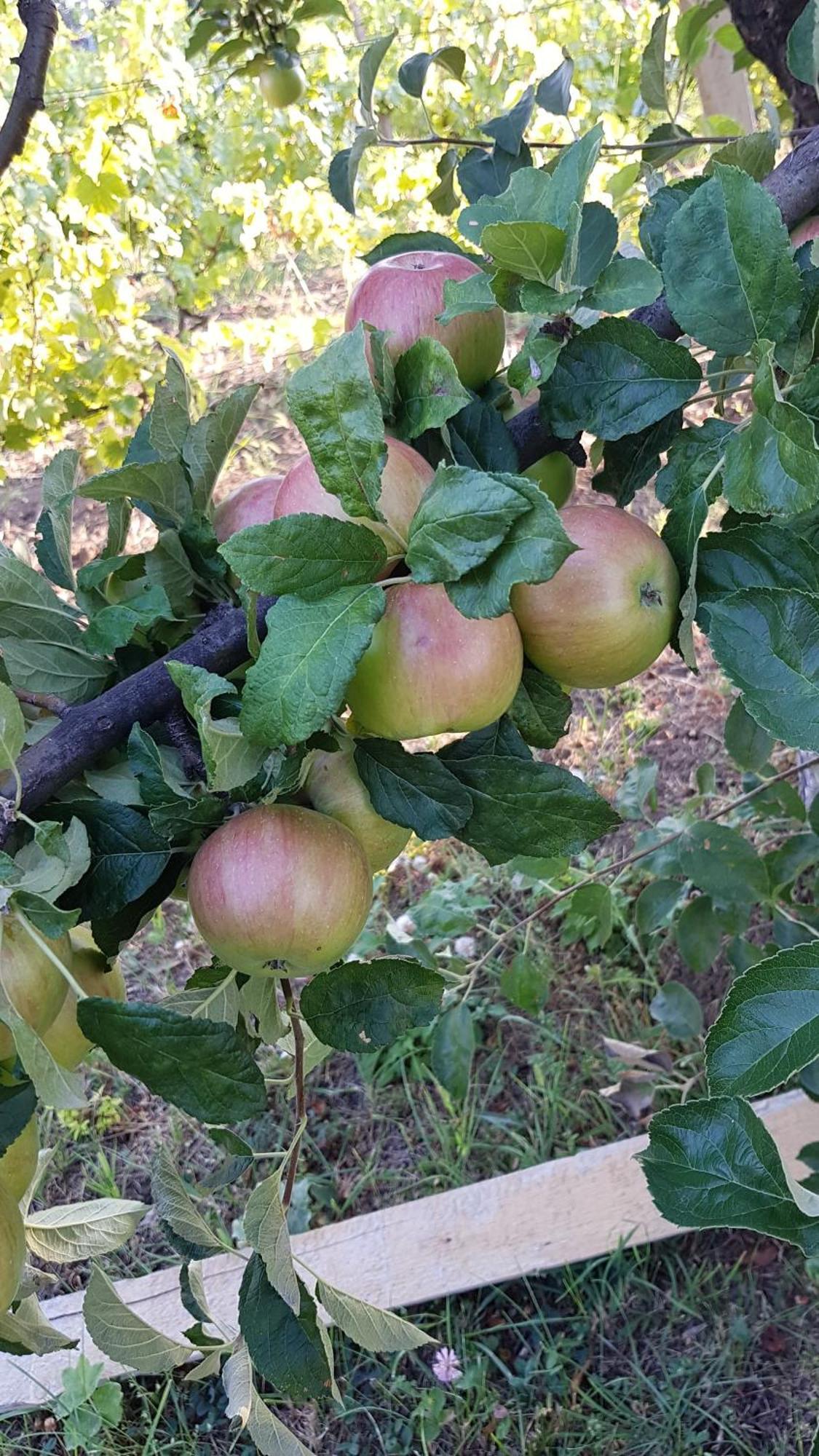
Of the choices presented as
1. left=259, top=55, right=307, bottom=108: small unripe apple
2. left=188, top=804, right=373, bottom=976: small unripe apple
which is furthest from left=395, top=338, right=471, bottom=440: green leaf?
left=259, top=55, right=307, bottom=108: small unripe apple

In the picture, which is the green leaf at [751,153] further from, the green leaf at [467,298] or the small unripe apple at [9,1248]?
the small unripe apple at [9,1248]

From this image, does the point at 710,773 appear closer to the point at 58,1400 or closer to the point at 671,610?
the point at 671,610

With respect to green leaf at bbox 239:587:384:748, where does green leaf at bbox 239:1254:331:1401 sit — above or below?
below

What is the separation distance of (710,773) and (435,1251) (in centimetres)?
81

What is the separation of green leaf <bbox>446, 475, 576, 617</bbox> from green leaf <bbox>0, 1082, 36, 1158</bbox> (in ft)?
1.14

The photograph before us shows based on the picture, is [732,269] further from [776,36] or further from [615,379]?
[776,36]

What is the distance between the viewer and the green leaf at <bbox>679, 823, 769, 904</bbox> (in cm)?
121

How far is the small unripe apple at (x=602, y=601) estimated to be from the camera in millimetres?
560

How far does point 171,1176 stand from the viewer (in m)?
0.73

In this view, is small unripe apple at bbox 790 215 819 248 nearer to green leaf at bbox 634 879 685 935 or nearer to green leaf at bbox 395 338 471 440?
green leaf at bbox 395 338 471 440

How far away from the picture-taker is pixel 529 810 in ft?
1.88

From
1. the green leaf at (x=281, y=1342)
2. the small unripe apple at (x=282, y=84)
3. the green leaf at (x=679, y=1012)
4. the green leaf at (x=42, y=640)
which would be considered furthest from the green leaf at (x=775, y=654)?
the small unripe apple at (x=282, y=84)

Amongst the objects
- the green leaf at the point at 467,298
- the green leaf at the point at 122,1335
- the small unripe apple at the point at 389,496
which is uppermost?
the green leaf at the point at 467,298

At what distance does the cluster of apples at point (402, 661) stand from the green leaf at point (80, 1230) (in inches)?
11.4
